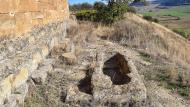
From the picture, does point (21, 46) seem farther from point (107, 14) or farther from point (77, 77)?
point (107, 14)

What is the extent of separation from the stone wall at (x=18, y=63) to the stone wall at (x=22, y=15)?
0.15 meters

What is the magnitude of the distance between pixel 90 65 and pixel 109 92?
2.08 m

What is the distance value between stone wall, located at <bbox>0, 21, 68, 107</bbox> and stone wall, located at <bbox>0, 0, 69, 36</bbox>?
146mm

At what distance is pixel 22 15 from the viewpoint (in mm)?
6406

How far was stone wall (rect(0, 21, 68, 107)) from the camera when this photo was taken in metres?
5.06

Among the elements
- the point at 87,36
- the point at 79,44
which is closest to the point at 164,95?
the point at 79,44

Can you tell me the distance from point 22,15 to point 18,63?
101cm

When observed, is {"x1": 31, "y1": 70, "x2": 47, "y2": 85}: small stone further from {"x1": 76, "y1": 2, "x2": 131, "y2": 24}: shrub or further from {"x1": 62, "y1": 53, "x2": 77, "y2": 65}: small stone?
{"x1": 76, "y1": 2, "x2": 131, "y2": 24}: shrub

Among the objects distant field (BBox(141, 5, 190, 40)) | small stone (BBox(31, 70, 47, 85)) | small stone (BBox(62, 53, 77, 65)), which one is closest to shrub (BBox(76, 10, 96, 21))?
small stone (BBox(62, 53, 77, 65))

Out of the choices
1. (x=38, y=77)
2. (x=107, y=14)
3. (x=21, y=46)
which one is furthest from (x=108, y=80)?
(x=107, y=14)

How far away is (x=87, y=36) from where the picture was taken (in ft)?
42.7

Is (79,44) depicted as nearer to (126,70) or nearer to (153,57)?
(153,57)

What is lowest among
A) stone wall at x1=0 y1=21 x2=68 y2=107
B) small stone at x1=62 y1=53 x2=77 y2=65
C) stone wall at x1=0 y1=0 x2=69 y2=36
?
small stone at x1=62 y1=53 x2=77 y2=65

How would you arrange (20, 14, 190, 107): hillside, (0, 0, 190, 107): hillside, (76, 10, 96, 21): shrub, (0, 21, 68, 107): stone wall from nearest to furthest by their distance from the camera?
1. (0, 21, 68, 107): stone wall
2. (0, 0, 190, 107): hillside
3. (20, 14, 190, 107): hillside
4. (76, 10, 96, 21): shrub
